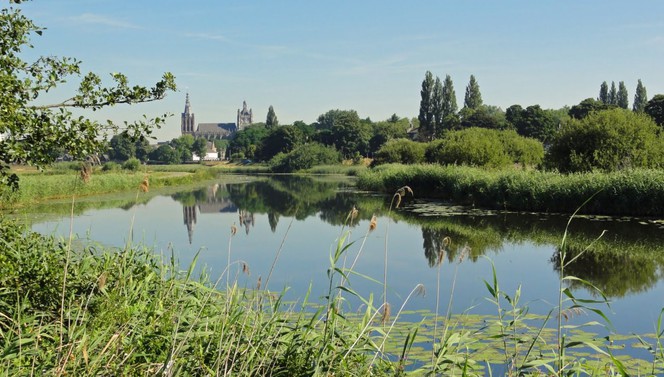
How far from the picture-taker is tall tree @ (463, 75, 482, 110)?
9279 cm

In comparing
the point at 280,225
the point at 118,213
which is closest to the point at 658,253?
the point at 280,225

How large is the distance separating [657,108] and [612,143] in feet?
125

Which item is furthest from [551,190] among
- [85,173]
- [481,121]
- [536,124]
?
[481,121]

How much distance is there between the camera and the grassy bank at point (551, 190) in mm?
20766

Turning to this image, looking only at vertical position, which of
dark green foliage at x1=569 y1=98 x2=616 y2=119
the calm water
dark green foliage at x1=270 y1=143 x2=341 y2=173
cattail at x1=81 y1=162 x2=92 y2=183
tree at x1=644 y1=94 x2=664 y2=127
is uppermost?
dark green foliage at x1=569 y1=98 x2=616 y2=119

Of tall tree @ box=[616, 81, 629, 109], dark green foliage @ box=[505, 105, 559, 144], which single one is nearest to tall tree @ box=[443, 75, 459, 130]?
dark green foliage @ box=[505, 105, 559, 144]

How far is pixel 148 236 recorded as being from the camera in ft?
55.5

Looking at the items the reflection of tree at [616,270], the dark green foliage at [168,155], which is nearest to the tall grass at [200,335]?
the reflection of tree at [616,270]

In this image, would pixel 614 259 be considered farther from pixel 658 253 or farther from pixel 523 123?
pixel 523 123

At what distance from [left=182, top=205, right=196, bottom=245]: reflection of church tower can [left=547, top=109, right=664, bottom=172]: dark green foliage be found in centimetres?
1696

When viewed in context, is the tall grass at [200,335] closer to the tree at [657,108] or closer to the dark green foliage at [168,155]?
the tree at [657,108]

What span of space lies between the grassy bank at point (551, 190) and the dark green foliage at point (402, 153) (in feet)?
69.5

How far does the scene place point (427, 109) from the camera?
8481 centimetres

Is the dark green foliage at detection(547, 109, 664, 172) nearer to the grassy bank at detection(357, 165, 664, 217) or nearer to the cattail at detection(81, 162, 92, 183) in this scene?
the grassy bank at detection(357, 165, 664, 217)
